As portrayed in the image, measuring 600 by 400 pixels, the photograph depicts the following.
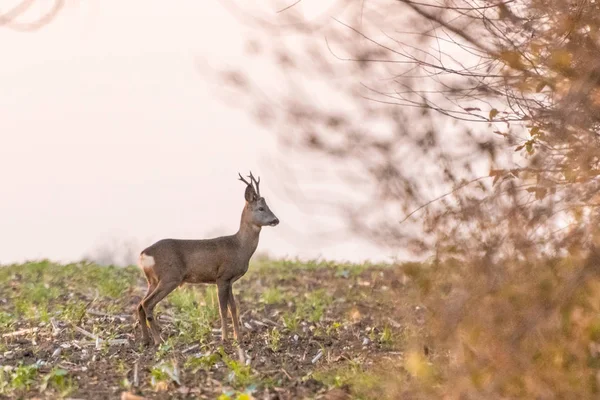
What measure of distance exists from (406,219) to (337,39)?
1.39 meters

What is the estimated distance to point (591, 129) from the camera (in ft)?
19.2

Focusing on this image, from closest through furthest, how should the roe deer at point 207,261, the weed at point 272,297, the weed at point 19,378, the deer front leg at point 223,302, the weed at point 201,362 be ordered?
the weed at point 19,378 < the weed at point 201,362 < the deer front leg at point 223,302 < the roe deer at point 207,261 < the weed at point 272,297

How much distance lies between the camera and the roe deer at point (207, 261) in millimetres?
8445

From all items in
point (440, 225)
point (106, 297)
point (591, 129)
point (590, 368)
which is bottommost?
point (590, 368)

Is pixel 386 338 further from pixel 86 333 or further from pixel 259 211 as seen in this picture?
pixel 86 333

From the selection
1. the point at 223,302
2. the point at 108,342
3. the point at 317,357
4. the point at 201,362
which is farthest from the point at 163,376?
the point at 223,302

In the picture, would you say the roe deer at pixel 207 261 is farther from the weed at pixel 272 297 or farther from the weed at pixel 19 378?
the weed at pixel 272 297

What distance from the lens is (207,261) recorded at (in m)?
8.73

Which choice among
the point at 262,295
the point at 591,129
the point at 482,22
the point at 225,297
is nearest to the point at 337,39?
the point at 482,22

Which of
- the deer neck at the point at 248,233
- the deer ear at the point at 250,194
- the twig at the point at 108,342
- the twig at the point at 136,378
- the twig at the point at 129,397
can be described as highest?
the deer ear at the point at 250,194

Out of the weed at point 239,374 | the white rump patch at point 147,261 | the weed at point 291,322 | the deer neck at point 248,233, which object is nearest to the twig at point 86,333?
the white rump patch at point 147,261

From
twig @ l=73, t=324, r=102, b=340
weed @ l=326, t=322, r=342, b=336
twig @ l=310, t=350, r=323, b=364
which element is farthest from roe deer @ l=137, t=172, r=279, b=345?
twig @ l=310, t=350, r=323, b=364

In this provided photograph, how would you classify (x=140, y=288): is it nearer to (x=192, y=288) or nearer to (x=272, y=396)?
(x=192, y=288)

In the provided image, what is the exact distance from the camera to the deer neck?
359 inches
